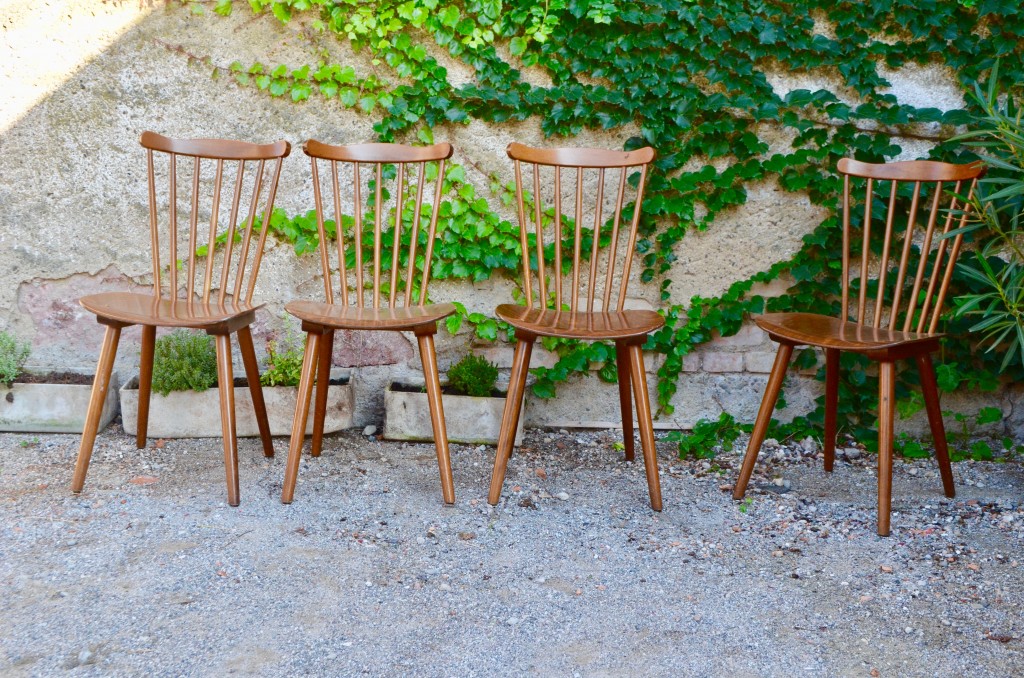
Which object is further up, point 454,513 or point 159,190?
point 159,190

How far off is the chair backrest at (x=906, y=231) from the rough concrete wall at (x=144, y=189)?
0.21 meters

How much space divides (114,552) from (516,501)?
3.74 feet

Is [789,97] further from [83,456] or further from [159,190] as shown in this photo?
[83,456]

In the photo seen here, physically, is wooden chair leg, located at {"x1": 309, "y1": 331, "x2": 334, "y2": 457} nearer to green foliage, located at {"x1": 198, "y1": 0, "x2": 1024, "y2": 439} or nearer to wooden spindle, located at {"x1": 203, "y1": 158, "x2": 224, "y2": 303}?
wooden spindle, located at {"x1": 203, "y1": 158, "x2": 224, "y2": 303}

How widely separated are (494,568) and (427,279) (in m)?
1.06

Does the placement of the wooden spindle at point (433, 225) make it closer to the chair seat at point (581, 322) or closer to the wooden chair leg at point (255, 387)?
the chair seat at point (581, 322)

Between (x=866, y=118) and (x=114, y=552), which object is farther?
(x=866, y=118)

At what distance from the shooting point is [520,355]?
8.51ft

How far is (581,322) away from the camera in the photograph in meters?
2.63

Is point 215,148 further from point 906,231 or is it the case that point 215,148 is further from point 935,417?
point 935,417

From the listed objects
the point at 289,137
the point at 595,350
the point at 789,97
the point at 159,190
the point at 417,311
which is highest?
the point at 789,97

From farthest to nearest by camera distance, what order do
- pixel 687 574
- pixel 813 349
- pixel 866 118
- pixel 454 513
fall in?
pixel 813 349
pixel 866 118
pixel 454 513
pixel 687 574

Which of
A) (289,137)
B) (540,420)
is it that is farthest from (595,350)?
(289,137)

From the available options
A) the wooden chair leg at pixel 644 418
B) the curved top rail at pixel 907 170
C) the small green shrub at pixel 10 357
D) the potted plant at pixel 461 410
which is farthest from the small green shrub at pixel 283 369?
A: the curved top rail at pixel 907 170
